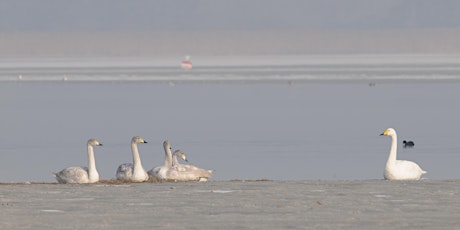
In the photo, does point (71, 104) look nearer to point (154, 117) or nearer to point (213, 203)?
point (154, 117)

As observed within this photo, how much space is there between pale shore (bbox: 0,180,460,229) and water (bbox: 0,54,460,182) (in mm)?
5888

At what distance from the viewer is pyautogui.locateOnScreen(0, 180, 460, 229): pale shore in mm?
13109

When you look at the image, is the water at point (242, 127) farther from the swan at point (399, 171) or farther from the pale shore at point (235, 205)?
the pale shore at point (235, 205)

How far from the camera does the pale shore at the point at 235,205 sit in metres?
13.1

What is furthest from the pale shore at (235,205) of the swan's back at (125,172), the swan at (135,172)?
the swan's back at (125,172)

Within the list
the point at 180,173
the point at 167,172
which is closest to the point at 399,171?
the point at 180,173

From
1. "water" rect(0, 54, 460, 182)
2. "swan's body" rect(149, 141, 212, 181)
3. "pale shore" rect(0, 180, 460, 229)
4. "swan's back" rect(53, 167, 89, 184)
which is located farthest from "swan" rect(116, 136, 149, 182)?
"water" rect(0, 54, 460, 182)

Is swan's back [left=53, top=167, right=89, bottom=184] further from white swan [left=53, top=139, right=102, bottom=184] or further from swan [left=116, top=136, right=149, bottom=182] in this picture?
swan [left=116, top=136, right=149, bottom=182]

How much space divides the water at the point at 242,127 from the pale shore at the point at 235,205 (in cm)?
589

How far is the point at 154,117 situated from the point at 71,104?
9377mm

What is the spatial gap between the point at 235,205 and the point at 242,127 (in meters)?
22.9

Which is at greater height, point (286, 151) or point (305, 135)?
point (305, 135)

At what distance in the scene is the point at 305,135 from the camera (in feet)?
111

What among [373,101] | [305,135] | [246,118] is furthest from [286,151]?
[373,101]
